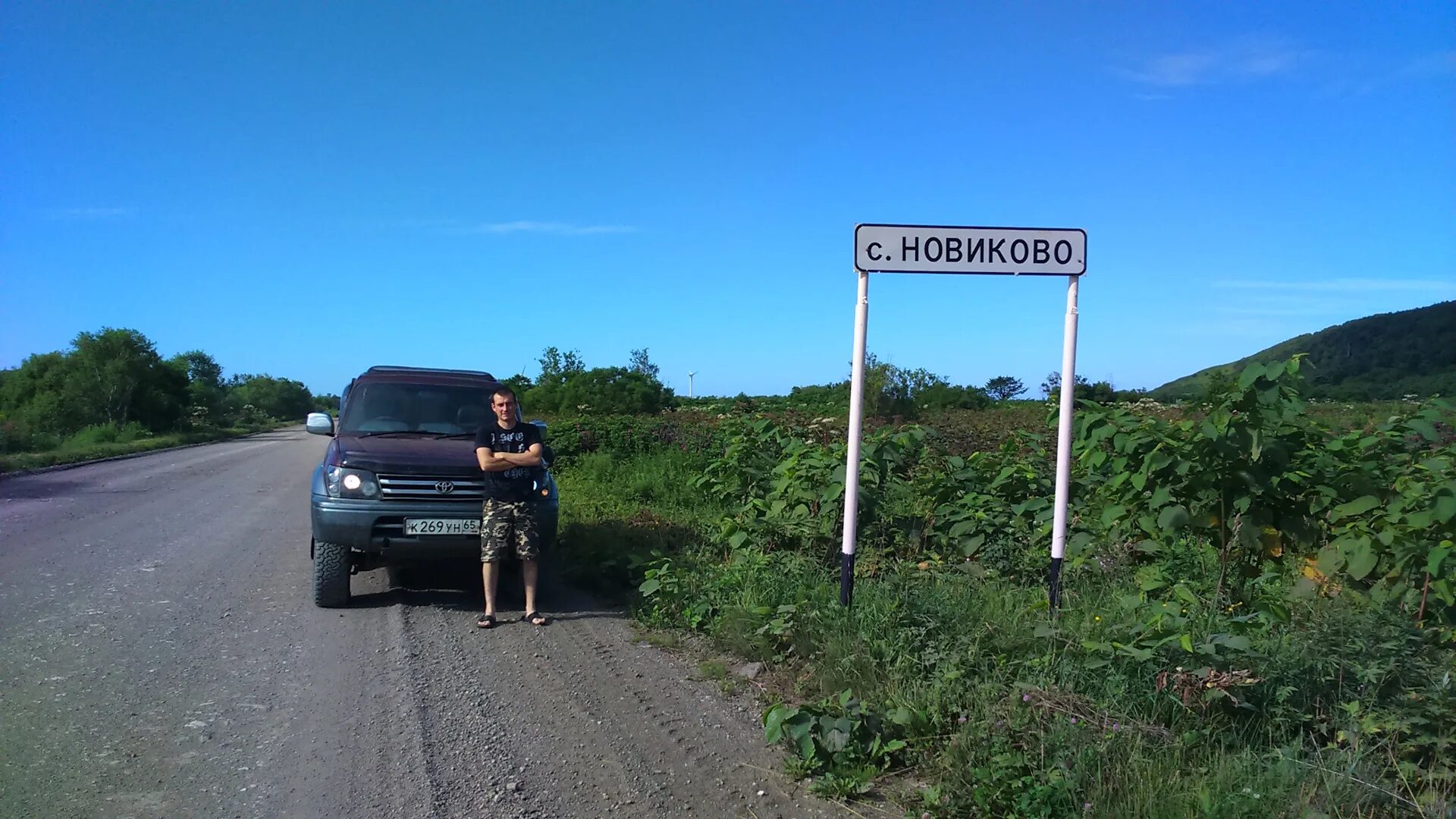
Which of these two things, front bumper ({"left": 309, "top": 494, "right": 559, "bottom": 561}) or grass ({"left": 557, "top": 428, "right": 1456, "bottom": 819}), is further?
front bumper ({"left": 309, "top": 494, "right": 559, "bottom": 561})

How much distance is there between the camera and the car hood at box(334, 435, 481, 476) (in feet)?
22.1

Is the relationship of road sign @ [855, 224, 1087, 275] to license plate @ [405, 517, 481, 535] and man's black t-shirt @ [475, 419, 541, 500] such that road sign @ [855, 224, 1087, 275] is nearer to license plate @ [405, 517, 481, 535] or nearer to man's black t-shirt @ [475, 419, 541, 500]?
man's black t-shirt @ [475, 419, 541, 500]

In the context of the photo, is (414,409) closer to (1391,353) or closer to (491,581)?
(491,581)

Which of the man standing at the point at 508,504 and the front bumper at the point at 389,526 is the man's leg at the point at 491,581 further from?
the front bumper at the point at 389,526

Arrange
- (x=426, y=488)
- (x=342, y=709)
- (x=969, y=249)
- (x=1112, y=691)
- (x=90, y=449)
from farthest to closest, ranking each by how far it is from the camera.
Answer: (x=90, y=449) → (x=426, y=488) → (x=969, y=249) → (x=342, y=709) → (x=1112, y=691)

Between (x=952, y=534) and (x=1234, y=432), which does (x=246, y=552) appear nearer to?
(x=952, y=534)

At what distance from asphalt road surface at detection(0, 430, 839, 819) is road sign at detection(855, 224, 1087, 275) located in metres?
2.71

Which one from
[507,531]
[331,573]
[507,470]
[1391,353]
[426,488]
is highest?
[1391,353]

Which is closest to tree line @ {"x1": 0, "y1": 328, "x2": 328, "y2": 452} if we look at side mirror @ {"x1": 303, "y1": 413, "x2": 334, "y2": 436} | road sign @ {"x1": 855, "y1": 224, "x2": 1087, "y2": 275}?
side mirror @ {"x1": 303, "y1": 413, "x2": 334, "y2": 436}

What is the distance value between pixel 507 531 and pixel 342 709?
6.92 ft

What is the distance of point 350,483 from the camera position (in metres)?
6.65

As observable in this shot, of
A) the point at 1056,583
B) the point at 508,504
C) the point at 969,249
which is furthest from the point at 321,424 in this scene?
the point at 1056,583

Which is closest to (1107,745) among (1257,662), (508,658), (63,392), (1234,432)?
(1257,662)

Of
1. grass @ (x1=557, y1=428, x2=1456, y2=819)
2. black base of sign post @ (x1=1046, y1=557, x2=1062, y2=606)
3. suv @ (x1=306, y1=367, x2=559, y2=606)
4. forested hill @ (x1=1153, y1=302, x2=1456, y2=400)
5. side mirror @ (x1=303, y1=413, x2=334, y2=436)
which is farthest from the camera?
forested hill @ (x1=1153, y1=302, x2=1456, y2=400)
